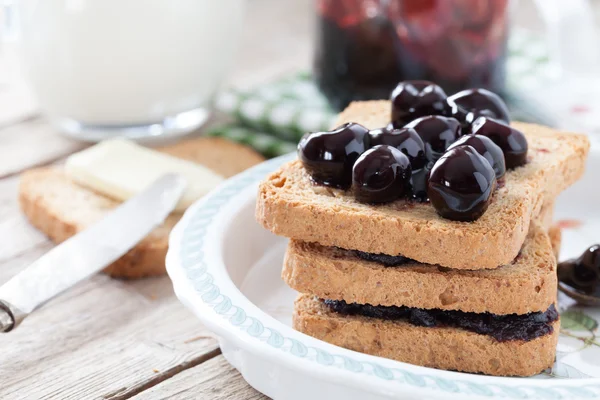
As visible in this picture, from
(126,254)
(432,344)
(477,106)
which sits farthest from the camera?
(126,254)

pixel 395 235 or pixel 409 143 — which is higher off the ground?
pixel 409 143

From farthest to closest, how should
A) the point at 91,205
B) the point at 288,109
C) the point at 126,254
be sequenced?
1. the point at 288,109
2. the point at 91,205
3. the point at 126,254

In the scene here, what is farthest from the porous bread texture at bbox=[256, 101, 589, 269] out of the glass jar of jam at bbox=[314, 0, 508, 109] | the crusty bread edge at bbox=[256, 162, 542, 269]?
the glass jar of jam at bbox=[314, 0, 508, 109]

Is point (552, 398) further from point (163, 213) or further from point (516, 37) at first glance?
point (516, 37)

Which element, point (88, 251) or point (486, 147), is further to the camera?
point (88, 251)

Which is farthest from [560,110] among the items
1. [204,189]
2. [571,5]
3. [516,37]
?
[204,189]

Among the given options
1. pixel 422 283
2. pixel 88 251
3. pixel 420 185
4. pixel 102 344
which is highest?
pixel 420 185

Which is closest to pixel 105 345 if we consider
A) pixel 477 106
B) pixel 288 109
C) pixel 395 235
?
pixel 395 235

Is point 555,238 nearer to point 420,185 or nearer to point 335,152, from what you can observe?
point 420,185
